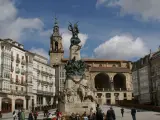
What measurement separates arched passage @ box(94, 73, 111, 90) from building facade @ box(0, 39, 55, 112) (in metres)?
34.2

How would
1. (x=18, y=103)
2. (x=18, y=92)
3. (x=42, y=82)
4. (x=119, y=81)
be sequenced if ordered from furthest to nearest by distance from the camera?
(x=119, y=81) < (x=42, y=82) < (x=18, y=103) < (x=18, y=92)

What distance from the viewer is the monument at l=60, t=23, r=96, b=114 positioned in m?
38.7

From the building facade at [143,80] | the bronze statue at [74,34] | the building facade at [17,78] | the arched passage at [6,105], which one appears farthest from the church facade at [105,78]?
the bronze statue at [74,34]

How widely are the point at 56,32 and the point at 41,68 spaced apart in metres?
30.7

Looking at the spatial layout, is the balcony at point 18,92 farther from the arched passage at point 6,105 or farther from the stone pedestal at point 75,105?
the stone pedestal at point 75,105

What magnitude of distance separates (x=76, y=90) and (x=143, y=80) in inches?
2095

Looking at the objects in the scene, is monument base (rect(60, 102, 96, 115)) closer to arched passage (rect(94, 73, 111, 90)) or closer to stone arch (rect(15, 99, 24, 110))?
stone arch (rect(15, 99, 24, 110))

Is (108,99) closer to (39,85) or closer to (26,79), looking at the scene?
(39,85)

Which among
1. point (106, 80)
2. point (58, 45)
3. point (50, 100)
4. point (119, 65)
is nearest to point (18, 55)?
point (50, 100)

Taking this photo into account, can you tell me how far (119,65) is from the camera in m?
127

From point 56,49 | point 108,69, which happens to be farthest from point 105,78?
point 56,49

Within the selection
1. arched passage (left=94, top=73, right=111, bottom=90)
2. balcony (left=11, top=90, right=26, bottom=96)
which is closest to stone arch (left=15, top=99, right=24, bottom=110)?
balcony (left=11, top=90, right=26, bottom=96)

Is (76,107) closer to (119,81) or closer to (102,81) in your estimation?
(102,81)

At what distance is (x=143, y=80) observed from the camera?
294 ft
